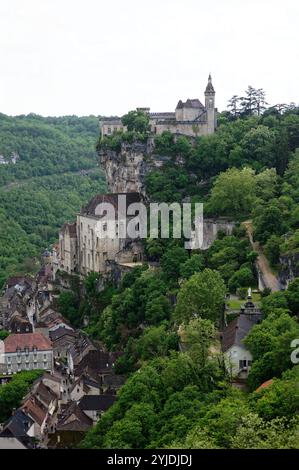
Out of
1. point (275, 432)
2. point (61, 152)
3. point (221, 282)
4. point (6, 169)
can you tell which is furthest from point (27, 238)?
point (275, 432)

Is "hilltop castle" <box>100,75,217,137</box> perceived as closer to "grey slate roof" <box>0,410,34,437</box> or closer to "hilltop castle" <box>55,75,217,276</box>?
"hilltop castle" <box>55,75,217,276</box>

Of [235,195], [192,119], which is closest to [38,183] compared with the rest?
[192,119]

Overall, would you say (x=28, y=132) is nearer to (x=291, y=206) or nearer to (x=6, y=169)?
(x=6, y=169)

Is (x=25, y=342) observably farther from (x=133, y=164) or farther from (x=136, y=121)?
(x=136, y=121)

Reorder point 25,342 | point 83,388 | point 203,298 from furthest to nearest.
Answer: point 25,342
point 83,388
point 203,298

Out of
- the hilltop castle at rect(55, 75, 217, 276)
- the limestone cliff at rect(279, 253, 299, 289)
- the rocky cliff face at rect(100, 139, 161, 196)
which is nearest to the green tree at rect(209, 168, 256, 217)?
the hilltop castle at rect(55, 75, 217, 276)

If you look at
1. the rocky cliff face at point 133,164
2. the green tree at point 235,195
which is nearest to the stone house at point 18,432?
the green tree at point 235,195
